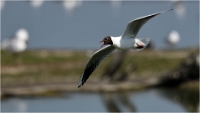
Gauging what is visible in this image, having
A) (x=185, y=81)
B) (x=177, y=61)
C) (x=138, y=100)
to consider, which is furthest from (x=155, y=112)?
(x=177, y=61)

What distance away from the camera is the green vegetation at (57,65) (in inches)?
638

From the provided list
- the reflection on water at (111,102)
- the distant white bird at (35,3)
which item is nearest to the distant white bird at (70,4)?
the distant white bird at (35,3)

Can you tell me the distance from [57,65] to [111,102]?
4.06 meters

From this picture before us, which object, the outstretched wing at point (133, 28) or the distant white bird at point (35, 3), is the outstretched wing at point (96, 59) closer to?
the outstretched wing at point (133, 28)

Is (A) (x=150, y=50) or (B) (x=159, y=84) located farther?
(A) (x=150, y=50)

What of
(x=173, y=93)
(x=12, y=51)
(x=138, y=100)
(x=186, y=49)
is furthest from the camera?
(x=186, y=49)

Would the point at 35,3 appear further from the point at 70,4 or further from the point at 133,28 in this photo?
the point at 133,28

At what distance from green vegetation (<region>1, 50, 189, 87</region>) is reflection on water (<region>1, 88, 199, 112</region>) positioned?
161 centimetres

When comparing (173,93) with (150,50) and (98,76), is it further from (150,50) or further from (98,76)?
(150,50)

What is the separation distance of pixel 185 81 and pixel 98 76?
2183 millimetres

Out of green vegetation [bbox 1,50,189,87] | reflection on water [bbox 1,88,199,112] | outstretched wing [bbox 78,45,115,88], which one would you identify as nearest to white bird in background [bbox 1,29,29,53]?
green vegetation [bbox 1,50,189,87]

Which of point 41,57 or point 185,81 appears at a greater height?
point 41,57

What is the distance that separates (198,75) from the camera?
51.5 feet

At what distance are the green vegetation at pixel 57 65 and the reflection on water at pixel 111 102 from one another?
1.61 meters
